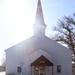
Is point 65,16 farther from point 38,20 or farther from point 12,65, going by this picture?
point 12,65

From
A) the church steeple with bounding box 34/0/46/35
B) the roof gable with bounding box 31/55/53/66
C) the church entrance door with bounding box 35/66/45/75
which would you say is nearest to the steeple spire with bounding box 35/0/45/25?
the church steeple with bounding box 34/0/46/35

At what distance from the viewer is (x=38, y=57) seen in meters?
32.5

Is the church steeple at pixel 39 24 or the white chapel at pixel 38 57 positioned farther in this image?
the church steeple at pixel 39 24

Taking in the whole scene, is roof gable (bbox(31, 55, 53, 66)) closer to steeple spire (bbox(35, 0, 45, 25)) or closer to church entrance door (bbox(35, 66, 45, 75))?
church entrance door (bbox(35, 66, 45, 75))

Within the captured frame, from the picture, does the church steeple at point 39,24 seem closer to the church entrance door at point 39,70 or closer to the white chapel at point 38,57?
the white chapel at point 38,57

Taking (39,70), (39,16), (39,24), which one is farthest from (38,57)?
(39,16)

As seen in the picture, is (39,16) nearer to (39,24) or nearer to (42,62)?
(39,24)

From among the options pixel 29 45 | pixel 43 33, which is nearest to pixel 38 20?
pixel 43 33

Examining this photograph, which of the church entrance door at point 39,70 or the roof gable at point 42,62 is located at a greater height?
the roof gable at point 42,62

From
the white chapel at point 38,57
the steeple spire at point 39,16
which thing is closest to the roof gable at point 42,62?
the white chapel at point 38,57

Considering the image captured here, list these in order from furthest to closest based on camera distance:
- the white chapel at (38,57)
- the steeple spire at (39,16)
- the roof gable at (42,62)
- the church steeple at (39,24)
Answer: the steeple spire at (39,16)
the church steeple at (39,24)
the white chapel at (38,57)
the roof gable at (42,62)

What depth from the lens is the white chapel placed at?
32.5m

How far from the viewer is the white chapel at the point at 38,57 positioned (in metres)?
32.5

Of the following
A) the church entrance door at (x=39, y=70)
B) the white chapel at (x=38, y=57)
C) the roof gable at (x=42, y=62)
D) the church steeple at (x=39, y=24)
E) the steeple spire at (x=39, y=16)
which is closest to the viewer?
the roof gable at (x=42, y=62)
